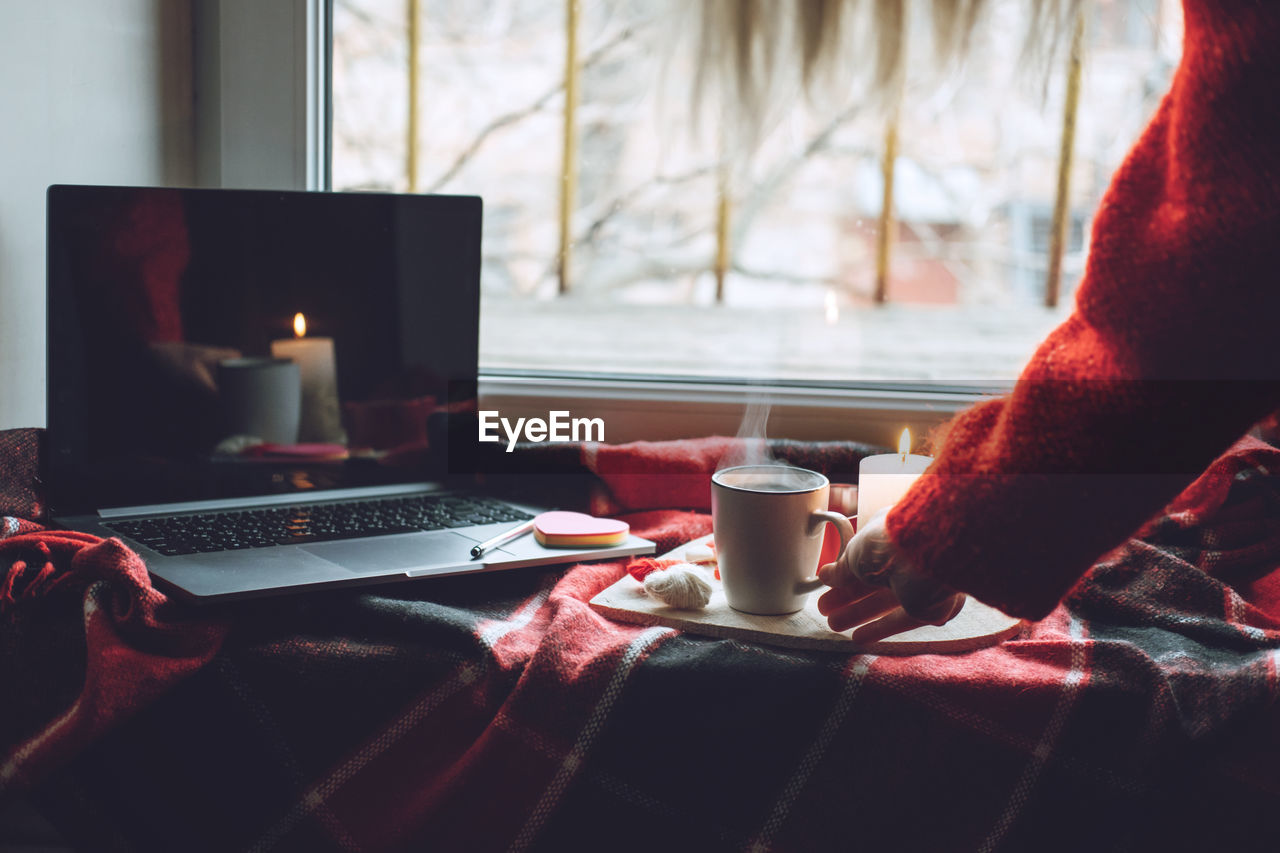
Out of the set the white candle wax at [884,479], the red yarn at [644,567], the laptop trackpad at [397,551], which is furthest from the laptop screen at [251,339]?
the white candle wax at [884,479]

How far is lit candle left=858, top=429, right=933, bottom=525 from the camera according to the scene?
73 centimetres

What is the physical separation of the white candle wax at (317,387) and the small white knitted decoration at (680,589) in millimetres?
386

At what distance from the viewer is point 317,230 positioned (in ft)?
3.01

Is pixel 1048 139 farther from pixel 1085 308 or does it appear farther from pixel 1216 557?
pixel 1085 308

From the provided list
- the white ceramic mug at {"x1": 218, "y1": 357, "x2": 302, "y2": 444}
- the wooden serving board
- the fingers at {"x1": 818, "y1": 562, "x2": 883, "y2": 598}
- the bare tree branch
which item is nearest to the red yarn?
the wooden serving board

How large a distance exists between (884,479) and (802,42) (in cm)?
37

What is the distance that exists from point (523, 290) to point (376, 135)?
249 millimetres

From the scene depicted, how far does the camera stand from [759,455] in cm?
101

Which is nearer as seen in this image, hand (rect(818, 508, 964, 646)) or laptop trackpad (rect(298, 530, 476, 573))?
hand (rect(818, 508, 964, 646))

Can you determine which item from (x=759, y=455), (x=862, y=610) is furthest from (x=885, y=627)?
(x=759, y=455)

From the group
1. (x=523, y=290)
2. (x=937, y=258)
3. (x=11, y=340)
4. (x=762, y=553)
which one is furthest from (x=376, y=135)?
(x=762, y=553)

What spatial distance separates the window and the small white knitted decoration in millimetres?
499

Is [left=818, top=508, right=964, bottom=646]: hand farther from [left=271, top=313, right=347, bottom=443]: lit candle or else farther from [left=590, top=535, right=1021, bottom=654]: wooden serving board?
[left=271, top=313, right=347, bottom=443]: lit candle

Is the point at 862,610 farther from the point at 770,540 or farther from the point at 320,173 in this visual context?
the point at 320,173
